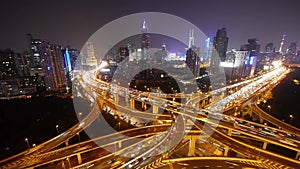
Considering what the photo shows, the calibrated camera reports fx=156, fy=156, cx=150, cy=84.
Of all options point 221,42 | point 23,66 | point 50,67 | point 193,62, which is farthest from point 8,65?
point 221,42

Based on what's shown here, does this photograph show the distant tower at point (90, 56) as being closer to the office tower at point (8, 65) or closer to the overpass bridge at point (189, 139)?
the office tower at point (8, 65)

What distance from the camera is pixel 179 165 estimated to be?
23.8ft

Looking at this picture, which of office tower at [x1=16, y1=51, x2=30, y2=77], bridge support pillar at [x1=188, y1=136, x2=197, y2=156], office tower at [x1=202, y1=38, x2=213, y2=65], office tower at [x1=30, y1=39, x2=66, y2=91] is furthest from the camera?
office tower at [x1=202, y1=38, x2=213, y2=65]

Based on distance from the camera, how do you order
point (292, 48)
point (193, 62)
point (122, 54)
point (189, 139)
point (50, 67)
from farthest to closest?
point (292, 48) < point (122, 54) < point (193, 62) < point (50, 67) < point (189, 139)

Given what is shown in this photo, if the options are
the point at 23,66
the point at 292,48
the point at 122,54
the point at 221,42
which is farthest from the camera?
the point at 292,48

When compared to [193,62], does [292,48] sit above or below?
above

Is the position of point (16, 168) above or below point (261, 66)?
below

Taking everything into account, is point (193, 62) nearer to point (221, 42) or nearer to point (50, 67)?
point (221, 42)

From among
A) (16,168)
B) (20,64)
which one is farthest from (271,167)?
(20,64)

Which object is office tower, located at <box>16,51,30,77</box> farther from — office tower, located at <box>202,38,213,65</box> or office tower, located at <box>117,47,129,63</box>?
office tower, located at <box>202,38,213,65</box>

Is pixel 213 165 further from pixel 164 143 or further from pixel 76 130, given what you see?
pixel 76 130

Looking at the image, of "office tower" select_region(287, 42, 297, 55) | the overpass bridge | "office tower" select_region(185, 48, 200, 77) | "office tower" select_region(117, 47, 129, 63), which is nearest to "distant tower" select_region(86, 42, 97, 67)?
"office tower" select_region(117, 47, 129, 63)

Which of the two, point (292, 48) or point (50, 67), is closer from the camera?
point (50, 67)

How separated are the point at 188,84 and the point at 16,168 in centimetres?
2466
